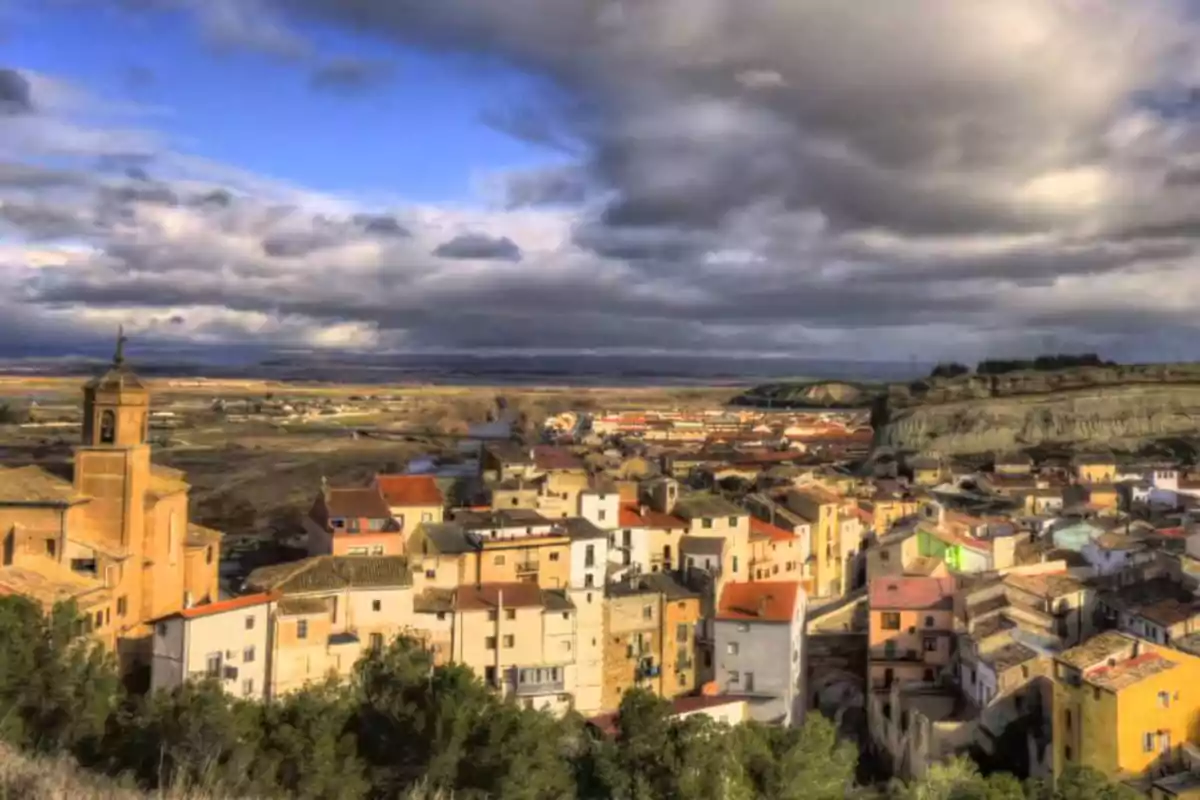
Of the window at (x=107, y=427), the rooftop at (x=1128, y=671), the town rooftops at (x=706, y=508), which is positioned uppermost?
the window at (x=107, y=427)

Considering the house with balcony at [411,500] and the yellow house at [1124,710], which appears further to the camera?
the house with balcony at [411,500]

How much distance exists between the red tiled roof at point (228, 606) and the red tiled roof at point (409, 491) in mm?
8345

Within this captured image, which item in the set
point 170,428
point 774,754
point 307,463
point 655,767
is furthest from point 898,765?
point 170,428

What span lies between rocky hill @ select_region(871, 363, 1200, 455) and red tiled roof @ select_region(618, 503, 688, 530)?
58021 mm

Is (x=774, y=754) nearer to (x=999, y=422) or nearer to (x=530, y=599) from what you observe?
(x=530, y=599)

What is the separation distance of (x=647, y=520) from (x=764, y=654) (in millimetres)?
8523

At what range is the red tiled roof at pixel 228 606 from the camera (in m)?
21.6

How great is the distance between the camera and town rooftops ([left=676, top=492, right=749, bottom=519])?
3509 centimetres

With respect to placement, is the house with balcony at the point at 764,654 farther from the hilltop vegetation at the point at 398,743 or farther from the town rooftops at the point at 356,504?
the town rooftops at the point at 356,504

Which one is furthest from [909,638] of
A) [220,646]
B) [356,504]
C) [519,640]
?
[220,646]

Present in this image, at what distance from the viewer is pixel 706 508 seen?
35531mm

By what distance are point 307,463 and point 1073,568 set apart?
5427 cm

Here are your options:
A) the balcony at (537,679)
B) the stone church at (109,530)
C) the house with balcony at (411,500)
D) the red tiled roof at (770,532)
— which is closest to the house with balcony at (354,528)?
the house with balcony at (411,500)

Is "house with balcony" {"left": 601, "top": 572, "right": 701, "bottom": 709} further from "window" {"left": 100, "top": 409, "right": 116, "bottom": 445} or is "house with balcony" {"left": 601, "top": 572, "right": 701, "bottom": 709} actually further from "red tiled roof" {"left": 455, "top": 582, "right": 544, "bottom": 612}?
"window" {"left": 100, "top": 409, "right": 116, "bottom": 445}
